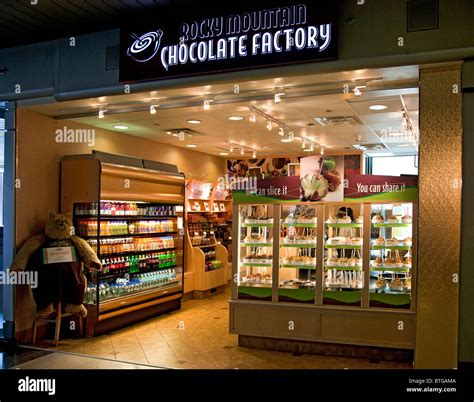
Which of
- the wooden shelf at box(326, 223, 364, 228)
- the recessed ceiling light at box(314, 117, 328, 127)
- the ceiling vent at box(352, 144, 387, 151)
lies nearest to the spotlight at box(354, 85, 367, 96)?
the wooden shelf at box(326, 223, 364, 228)

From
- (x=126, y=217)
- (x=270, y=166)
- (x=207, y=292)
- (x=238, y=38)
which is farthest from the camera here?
(x=270, y=166)

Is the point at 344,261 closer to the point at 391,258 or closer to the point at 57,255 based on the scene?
the point at 391,258

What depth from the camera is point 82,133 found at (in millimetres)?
7926

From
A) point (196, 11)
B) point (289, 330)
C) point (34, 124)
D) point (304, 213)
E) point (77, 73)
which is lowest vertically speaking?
point (289, 330)

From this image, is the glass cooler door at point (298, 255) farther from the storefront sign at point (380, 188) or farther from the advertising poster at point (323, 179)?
the storefront sign at point (380, 188)

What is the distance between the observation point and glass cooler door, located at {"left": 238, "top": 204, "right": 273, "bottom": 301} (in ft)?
21.9

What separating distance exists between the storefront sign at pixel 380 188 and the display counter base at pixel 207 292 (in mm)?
4793

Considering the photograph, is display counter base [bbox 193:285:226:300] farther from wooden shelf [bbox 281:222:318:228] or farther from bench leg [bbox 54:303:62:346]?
wooden shelf [bbox 281:222:318:228]

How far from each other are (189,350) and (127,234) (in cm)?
257

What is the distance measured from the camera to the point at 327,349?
6273mm

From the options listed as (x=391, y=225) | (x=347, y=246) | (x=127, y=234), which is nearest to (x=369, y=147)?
(x=391, y=225)

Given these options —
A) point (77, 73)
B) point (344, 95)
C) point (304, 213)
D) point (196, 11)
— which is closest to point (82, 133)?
point (77, 73)

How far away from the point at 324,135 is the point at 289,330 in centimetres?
403

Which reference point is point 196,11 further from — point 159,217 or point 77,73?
point 159,217
